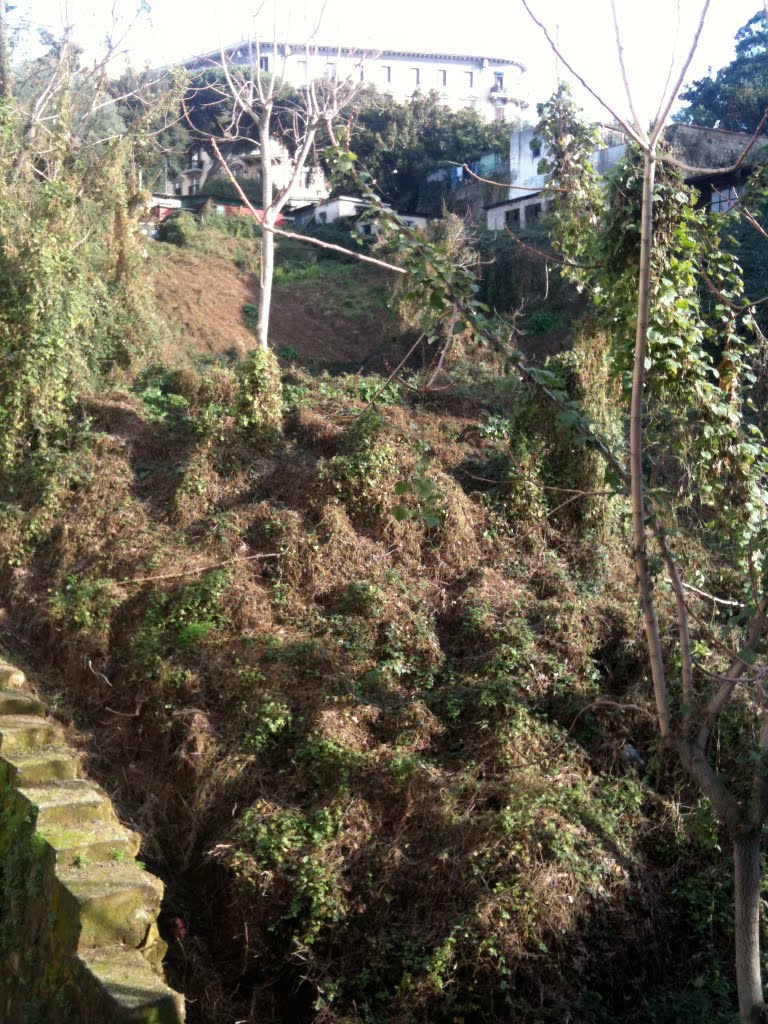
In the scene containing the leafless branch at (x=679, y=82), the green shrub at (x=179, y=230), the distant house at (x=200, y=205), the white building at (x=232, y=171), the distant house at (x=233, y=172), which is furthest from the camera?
the white building at (x=232, y=171)

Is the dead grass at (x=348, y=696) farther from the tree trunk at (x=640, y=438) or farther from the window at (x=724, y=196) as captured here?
the window at (x=724, y=196)

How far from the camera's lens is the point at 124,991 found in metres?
4.59

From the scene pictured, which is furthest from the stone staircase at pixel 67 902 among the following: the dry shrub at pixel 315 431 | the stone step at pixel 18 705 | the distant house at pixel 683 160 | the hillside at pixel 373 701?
the distant house at pixel 683 160

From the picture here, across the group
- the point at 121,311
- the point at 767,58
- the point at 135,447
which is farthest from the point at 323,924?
the point at 767,58

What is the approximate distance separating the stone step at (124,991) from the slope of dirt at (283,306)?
12294 mm

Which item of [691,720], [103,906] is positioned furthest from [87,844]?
[691,720]

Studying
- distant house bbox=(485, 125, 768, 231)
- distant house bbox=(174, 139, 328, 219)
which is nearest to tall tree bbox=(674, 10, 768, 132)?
distant house bbox=(485, 125, 768, 231)

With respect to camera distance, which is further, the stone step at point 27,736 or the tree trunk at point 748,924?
the stone step at point 27,736

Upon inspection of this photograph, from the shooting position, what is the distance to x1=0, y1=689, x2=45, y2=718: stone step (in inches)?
279

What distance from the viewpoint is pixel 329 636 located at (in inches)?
313

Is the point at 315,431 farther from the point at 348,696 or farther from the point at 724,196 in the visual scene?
the point at 724,196

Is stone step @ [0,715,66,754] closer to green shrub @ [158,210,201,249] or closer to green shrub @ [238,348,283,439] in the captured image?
green shrub @ [238,348,283,439]

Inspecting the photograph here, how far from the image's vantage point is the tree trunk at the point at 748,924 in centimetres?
442

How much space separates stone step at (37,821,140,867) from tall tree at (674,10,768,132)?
24.7 m
